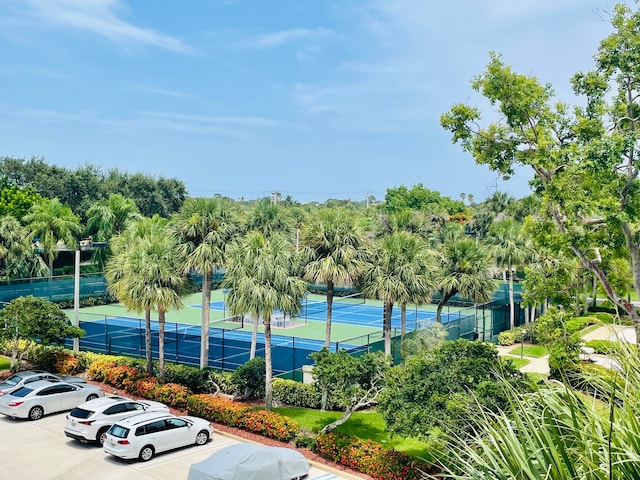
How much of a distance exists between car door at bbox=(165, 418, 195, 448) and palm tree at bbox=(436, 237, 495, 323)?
15.5 m

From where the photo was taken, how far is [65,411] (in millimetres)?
22234

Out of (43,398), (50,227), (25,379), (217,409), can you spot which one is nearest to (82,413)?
(43,398)

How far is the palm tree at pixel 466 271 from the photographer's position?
3012cm

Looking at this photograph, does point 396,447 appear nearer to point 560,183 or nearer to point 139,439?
point 139,439

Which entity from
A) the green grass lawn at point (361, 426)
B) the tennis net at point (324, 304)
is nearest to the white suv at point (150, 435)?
the green grass lawn at point (361, 426)

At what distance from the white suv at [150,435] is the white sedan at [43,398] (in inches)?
215

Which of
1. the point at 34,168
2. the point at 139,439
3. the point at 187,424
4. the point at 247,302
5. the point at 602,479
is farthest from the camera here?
the point at 34,168

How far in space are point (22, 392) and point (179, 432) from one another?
7312mm

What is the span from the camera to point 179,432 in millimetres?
18344

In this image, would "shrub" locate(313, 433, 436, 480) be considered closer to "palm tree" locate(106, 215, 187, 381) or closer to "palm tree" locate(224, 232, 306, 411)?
"palm tree" locate(224, 232, 306, 411)

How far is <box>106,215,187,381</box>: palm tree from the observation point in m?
23.1

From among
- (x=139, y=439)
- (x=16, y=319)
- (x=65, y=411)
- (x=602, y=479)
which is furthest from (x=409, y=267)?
(x=602, y=479)

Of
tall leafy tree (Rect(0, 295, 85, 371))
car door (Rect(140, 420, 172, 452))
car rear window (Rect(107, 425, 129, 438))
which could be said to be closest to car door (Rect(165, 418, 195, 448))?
car door (Rect(140, 420, 172, 452))

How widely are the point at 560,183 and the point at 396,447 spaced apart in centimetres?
961
